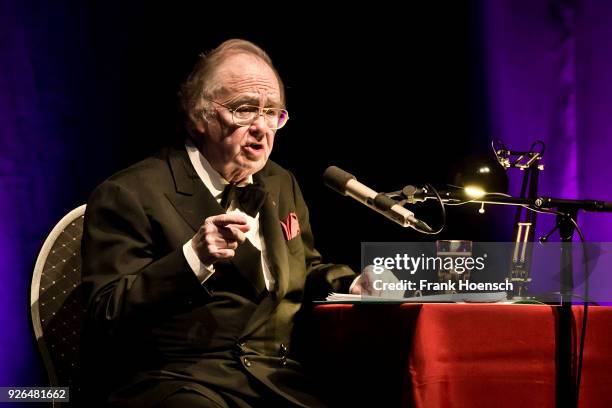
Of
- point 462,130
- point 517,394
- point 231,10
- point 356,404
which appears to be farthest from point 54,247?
point 462,130

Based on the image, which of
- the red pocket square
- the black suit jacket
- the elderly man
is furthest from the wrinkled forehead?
the red pocket square

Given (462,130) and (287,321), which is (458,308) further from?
(462,130)

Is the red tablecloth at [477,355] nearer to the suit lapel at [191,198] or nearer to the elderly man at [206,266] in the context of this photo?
the elderly man at [206,266]

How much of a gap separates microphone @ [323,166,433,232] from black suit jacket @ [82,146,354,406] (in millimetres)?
422

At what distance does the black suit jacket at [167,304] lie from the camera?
2.02m

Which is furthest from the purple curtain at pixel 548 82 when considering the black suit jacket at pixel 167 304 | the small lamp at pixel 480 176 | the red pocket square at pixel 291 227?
the black suit jacket at pixel 167 304

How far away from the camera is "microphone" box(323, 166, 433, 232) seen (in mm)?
1752

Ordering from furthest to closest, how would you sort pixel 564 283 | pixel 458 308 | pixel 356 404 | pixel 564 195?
pixel 564 195, pixel 356 404, pixel 564 283, pixel 458 308

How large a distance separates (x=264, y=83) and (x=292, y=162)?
3.28 feet

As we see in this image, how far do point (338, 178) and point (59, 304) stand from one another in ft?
3.70

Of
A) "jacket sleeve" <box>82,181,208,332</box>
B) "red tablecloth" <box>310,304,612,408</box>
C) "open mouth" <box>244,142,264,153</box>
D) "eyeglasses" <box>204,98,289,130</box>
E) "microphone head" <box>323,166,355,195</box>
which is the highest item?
"eyeglasses" <box>204,98,289,130</box>

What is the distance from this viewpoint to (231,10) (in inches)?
128

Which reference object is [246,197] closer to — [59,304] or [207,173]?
[207,173]

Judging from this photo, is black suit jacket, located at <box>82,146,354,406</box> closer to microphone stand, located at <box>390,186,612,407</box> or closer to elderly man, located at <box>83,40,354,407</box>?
elderly man, located at <box>83,40,354,407</box>
